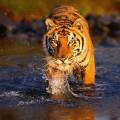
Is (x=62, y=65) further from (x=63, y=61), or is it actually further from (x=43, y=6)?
(x=43, y=6)

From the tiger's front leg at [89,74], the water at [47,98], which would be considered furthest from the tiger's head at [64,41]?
the water at [47,98]

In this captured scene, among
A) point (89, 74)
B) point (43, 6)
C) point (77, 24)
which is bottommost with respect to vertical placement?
point (89, 74)

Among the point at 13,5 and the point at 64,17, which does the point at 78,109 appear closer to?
the point at 64,17

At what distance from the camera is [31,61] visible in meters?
10.5

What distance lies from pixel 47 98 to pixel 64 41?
2.40 ft

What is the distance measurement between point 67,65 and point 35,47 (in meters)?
5.60

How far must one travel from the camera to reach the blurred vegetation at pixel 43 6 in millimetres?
16922

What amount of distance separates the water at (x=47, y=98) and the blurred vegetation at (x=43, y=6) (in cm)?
700

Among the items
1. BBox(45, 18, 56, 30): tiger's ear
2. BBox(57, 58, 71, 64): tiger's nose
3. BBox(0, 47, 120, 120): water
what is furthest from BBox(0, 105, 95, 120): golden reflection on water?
BBox(45, 18, 56, 30): tiger's ear

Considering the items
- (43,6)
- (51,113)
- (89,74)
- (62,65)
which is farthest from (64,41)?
(43,6)

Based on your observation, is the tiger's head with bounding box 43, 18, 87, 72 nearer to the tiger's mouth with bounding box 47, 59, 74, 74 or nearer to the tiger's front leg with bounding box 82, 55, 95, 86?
the tiger's mouth with bounding box 47, 59, 74, 74

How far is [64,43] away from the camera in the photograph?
279 inches

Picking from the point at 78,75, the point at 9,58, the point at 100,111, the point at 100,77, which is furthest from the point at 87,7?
the point at 100,111

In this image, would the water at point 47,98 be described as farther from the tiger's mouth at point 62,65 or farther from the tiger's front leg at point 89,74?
the tiger's mouth at point 62,65
